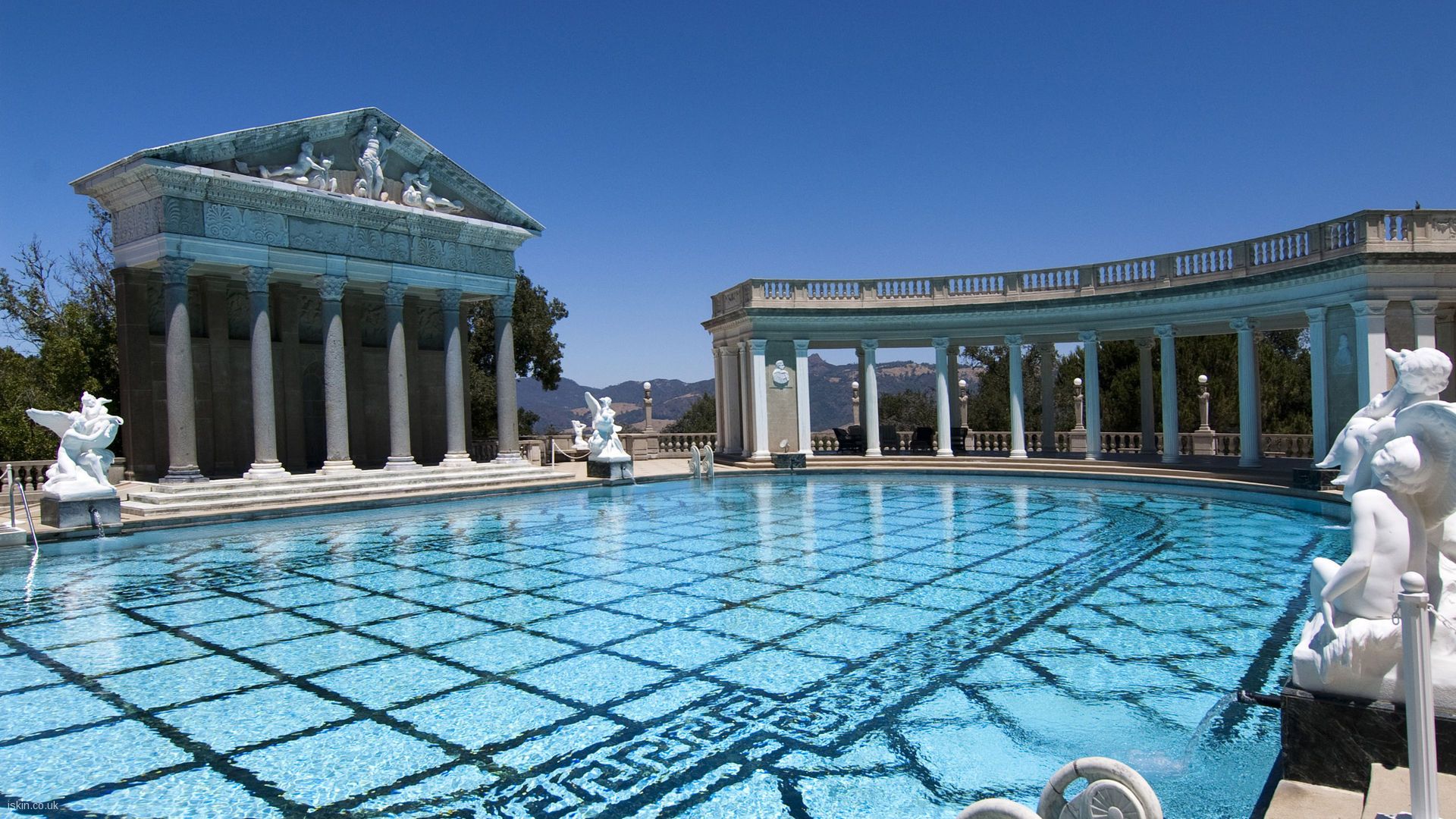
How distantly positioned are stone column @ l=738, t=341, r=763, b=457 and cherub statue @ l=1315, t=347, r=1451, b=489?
22566mm

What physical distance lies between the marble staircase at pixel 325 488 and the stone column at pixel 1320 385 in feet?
58.8

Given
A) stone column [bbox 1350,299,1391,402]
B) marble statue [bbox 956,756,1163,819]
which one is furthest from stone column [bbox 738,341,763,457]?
marble statue [bbox 956,756,1163,819]

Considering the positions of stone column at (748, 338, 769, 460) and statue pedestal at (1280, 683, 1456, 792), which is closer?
statue pedestal at (1280, 683, 1456, 792)

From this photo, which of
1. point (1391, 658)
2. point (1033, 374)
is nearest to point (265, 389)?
point (1391, 658)

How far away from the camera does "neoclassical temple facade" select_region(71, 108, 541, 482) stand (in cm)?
1877

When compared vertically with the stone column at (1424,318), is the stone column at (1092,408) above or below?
below

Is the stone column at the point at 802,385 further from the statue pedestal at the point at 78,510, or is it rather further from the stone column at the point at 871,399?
the statue pedestal at the point at 78,510

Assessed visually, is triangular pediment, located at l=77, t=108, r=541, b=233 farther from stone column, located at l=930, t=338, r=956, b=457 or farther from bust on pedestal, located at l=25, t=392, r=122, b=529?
stone column, located at l=930, t=338, r=956, b=457

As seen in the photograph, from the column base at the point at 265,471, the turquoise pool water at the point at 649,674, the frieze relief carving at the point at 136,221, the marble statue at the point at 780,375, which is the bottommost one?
the turquoise pool water at the point at 649,674

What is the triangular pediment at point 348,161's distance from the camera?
62.4 ft

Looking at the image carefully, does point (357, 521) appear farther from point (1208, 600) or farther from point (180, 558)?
point (1208, 600)

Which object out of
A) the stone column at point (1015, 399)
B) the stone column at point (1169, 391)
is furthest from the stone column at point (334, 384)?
the stone column at point (1169, 391)

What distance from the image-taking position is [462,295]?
84.8ft

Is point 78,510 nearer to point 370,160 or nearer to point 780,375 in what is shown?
point 370,160
